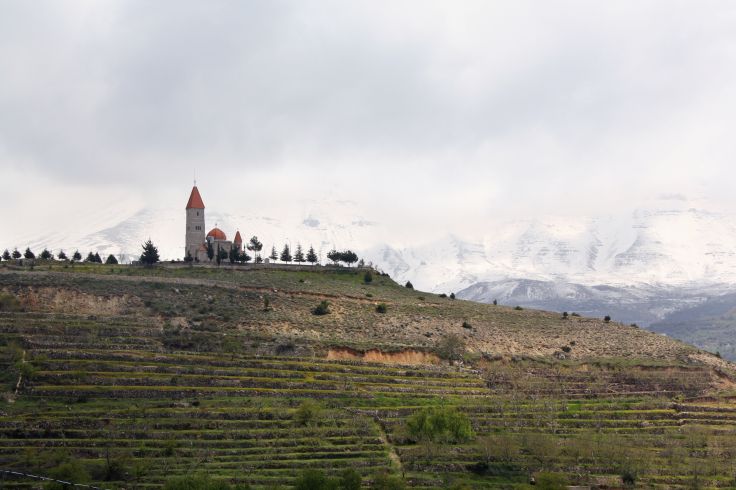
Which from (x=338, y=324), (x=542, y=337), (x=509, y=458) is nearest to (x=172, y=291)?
(x=338, y=324)

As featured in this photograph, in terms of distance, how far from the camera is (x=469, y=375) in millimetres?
93000

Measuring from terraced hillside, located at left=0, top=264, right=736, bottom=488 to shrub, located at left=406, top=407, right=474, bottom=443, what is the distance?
0.38 m

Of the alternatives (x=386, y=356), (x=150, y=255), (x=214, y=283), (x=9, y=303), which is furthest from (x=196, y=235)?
(x=386, y=356)

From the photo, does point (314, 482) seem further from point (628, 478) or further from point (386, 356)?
point (386, 356)

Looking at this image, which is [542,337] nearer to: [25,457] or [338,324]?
[338,324]

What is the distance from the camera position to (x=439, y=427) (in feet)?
236

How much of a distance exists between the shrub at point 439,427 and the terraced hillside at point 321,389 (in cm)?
38

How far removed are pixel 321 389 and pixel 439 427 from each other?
44.0 ft

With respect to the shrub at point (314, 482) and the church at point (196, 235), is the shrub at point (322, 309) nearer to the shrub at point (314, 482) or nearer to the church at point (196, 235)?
the church at point (196, 235)

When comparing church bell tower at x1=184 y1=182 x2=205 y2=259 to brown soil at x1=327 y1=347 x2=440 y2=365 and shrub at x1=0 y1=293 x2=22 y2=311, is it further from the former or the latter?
brown soil at x1=327 y1=347 x2=440 y2=365

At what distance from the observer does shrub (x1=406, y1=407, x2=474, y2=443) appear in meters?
71.8

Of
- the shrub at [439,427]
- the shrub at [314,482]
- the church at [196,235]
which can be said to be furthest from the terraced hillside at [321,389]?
the church at [196,235]

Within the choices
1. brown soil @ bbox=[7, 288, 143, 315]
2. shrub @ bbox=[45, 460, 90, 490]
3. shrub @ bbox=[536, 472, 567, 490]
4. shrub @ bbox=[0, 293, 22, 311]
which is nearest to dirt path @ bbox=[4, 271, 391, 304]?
brown soil @ bbox=[7, 288, 143, 315]

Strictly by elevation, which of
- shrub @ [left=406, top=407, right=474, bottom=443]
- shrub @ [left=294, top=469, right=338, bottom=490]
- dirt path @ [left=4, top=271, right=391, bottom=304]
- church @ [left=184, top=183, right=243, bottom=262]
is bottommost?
shrub @ [left=294, top=469, right=338, bottom=490]
